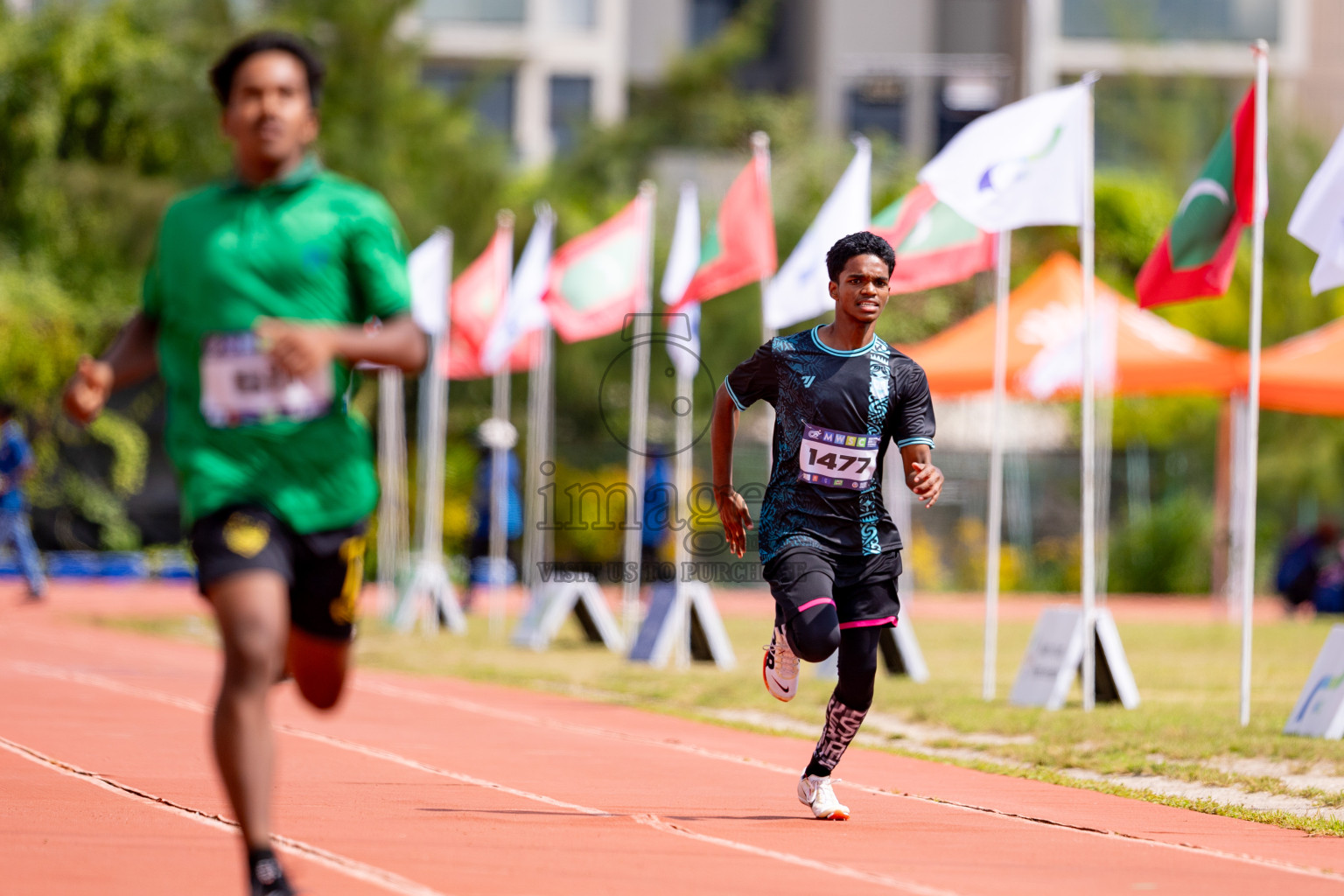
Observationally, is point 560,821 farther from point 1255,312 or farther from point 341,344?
point 1255,312

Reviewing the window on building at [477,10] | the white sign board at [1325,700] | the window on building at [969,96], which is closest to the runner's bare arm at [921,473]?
the white sign board at [1325,700]

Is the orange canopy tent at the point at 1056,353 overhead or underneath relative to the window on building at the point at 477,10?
underneath

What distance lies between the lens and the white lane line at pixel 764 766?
20.9 feet

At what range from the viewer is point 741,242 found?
49.1 ft

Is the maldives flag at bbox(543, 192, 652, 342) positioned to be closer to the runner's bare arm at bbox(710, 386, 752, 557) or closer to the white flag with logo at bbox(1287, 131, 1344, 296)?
the white flag with logo at bbox(1287, 131, 1344, 296)

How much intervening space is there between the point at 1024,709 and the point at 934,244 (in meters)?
3.63

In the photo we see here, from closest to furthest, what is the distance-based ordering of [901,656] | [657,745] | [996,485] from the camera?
1. [657,745]
2. [996,485]
3. [901,656]

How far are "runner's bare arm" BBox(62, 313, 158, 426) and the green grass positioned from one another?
4.79 meters

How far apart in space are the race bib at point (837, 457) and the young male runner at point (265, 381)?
7.99 feet

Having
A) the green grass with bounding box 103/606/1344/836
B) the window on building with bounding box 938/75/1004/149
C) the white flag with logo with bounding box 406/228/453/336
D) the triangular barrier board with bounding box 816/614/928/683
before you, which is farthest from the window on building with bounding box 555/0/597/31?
the triangular barrier board with bounding box 816/614/928/683

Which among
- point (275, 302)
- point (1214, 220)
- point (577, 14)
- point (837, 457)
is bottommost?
point (837, 457)

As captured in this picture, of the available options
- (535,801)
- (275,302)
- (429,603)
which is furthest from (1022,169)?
(429,603)

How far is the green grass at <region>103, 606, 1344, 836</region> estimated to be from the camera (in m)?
9.32

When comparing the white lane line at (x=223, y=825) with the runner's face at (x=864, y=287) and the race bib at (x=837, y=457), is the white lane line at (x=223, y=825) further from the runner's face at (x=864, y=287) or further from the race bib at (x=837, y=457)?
the runner's face at (x=864, y=287)
